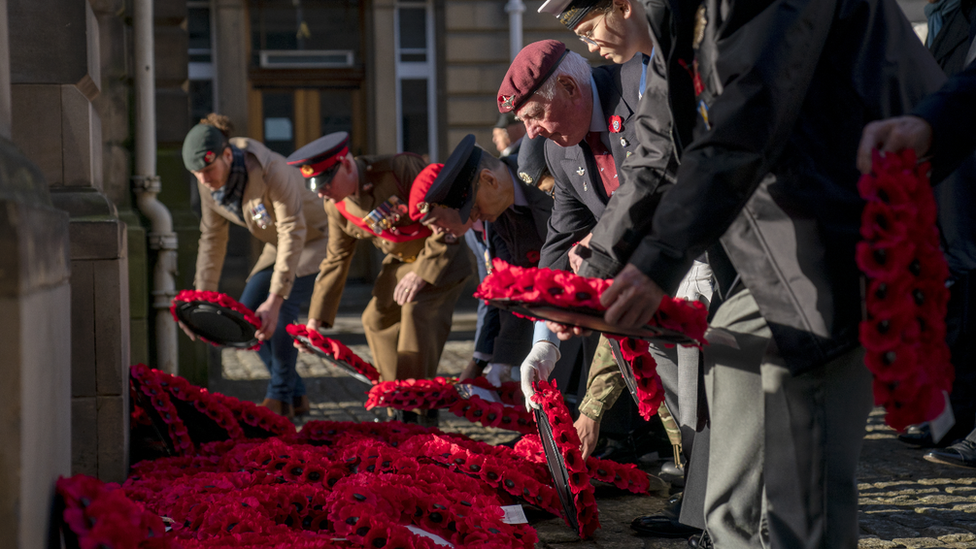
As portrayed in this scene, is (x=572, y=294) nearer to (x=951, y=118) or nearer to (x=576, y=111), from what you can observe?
(x=951, y=118)

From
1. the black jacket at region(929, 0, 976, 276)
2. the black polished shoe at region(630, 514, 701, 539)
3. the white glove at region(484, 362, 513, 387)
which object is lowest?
the black polished shoe at region(630, 514, 701, 539)

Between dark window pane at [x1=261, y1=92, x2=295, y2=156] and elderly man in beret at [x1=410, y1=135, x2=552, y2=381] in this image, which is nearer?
elderly man in beret at [x1=410, y1=135, x2=552, y2=381]

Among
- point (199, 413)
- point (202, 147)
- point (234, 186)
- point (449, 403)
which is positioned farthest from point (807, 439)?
point (234, 186)

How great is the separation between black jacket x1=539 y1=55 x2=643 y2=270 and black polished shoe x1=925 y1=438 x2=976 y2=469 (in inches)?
86.2

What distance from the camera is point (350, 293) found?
42.7ft

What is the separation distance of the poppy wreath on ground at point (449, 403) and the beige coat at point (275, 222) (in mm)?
1154

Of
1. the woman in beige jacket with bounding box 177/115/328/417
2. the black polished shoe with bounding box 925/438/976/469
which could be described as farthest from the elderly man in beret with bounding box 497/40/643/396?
the woman in beige jacket with bounding box 177/115/328/417

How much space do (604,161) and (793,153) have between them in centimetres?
143

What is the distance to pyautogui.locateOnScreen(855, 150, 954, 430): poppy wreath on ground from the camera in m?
1.60

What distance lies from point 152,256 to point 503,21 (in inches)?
328

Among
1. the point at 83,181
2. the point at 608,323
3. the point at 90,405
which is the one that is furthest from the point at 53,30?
the point at 608,323

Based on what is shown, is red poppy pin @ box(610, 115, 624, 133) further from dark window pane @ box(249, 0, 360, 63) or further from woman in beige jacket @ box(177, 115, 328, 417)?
dark window pane @ box(249, 0, 360, 63)

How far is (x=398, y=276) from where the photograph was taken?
552 centimetres

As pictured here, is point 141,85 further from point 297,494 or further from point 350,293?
point 350,293
